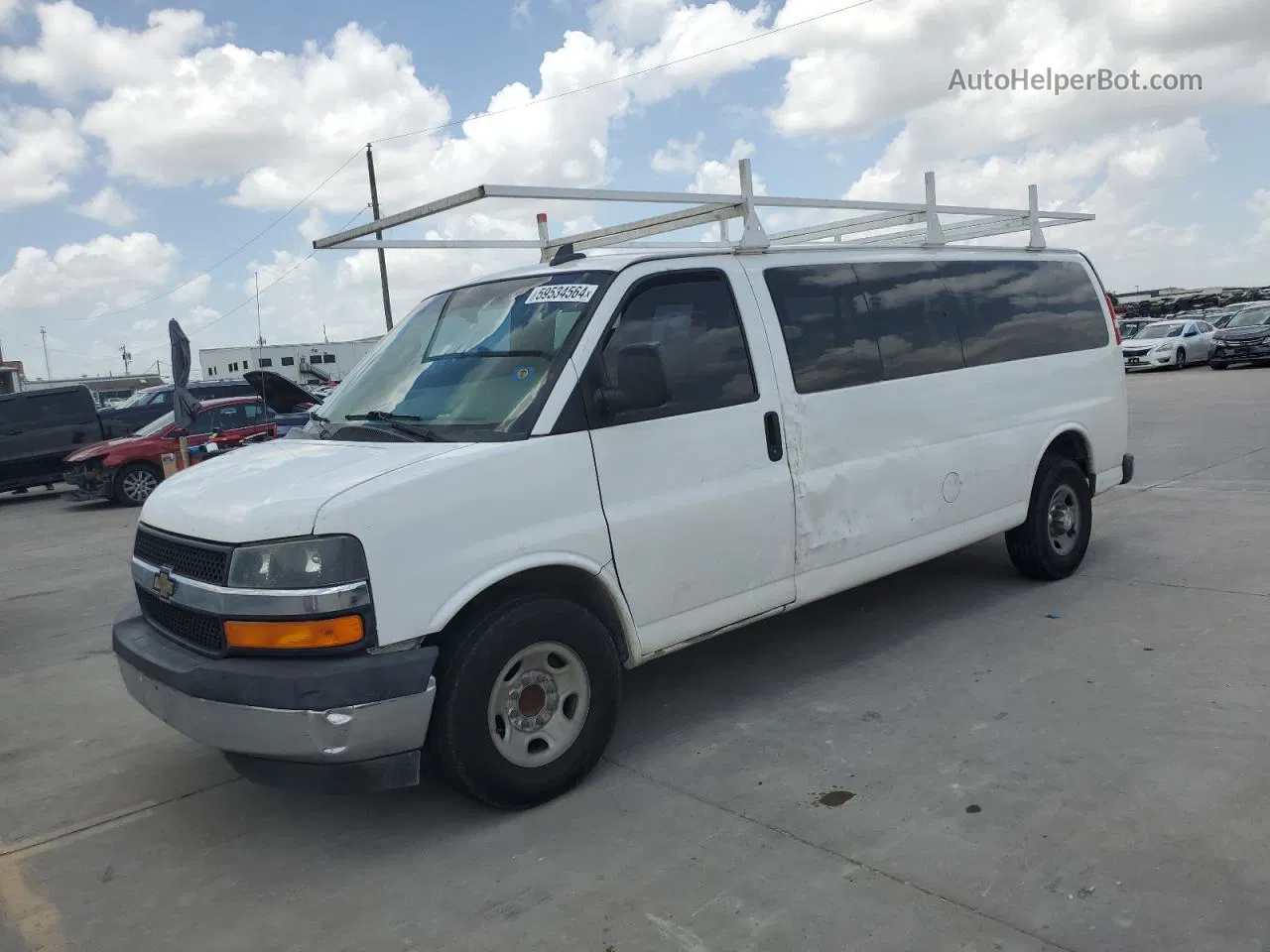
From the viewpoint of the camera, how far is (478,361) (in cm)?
431

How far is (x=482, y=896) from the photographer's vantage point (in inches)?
132

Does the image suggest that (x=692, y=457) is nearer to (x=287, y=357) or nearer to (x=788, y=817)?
(x=788, y=817)

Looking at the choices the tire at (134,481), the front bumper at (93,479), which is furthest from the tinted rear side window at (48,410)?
the tire at (134,481)

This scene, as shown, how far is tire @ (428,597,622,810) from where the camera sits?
3.63 m

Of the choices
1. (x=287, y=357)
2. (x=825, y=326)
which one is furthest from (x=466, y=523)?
(x=287, y=357)

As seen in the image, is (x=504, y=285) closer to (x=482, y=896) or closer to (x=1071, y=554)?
(x=482, y=896)

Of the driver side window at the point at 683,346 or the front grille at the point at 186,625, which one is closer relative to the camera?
the front grille at the point at 186,625

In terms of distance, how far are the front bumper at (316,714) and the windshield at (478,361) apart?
3.25 ft

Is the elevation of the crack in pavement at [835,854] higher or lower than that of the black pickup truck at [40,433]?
lower

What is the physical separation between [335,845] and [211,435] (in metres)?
13.6

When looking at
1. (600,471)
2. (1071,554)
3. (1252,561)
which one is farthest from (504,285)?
(1252,561)

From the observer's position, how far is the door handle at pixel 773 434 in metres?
4.62

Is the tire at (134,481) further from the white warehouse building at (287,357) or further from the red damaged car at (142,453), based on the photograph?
the white warehouse building at (287,357)

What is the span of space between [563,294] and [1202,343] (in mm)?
30611
